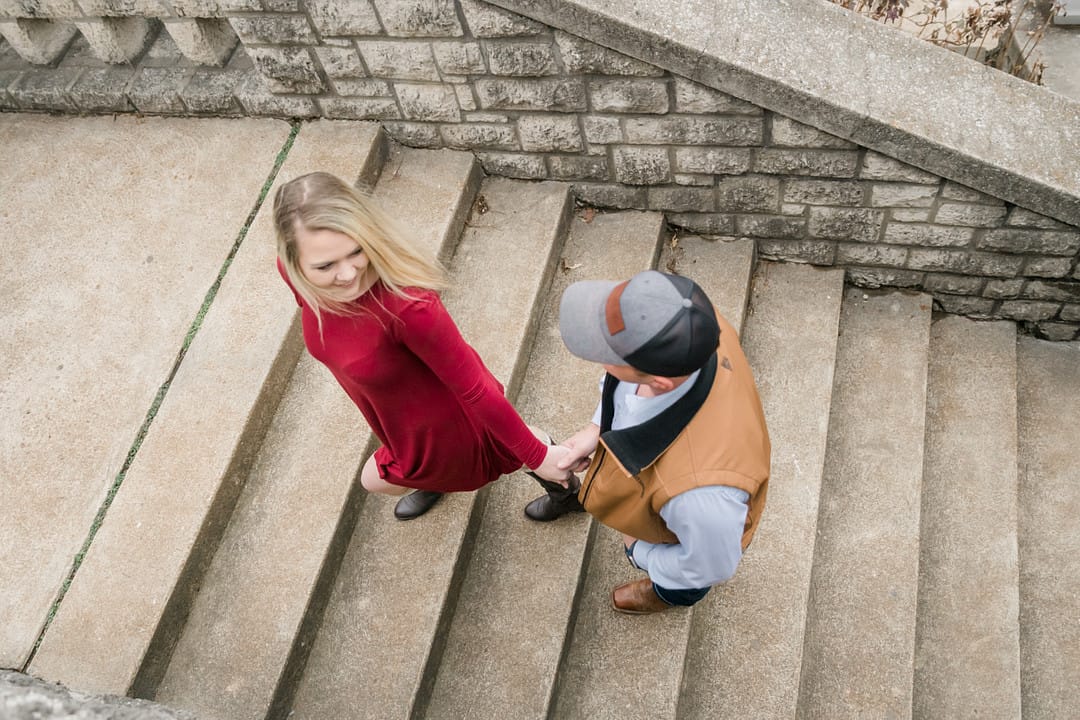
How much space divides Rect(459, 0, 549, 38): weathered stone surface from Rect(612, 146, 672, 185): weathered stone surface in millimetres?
741

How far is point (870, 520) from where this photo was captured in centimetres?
351

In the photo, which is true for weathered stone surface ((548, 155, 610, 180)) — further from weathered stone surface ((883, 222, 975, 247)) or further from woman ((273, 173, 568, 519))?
woman ((273, 173, 568, 519))

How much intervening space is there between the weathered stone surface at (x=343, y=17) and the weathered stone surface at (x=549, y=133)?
83cm

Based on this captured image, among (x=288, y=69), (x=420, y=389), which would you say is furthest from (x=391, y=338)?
(x=288, y=69)

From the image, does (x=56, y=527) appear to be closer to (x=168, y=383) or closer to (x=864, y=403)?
(x=168, y=383)

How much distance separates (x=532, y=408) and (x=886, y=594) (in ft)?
5.74

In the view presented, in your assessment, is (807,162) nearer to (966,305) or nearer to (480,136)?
(966,305)

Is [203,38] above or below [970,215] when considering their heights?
above

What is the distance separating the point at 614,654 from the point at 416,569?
0.87 meters

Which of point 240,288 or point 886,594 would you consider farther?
point 240,288

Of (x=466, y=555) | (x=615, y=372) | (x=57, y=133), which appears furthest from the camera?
(x=57, y=133)

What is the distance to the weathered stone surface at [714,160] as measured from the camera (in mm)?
3682

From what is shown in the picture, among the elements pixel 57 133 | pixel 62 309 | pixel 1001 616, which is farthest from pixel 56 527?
pixel 1001 616

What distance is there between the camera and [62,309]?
11.9 feet
